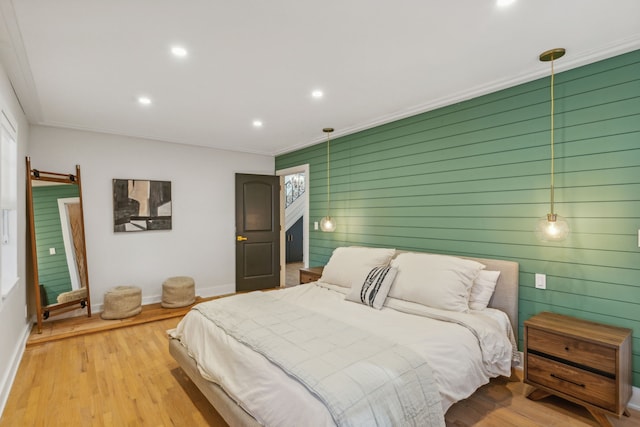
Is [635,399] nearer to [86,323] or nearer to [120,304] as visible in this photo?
[120,304]

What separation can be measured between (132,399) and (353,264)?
219 cm

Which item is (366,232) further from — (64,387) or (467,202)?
(64,387)

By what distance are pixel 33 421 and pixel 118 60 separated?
262 cm

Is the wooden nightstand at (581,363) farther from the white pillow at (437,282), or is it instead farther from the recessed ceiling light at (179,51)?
the recessed ceiling light at (179,51)

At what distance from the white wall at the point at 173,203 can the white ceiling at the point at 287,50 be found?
78 cm

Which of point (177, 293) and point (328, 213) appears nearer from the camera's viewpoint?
point (177, 293)

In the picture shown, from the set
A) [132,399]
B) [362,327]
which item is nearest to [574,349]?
[362,327]

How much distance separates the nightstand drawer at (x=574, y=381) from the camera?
2.00 metres

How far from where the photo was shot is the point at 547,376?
225cm

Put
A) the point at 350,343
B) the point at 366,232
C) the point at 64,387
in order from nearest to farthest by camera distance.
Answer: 1. the point at 350,343
2. the point at 64,387
3. the point at 366,232

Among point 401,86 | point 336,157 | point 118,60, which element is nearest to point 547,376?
point 401,86

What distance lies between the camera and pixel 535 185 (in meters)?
2.68

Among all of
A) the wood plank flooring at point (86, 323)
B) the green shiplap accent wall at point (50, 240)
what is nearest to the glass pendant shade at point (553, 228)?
the wood plank flooring at point (86, 323)

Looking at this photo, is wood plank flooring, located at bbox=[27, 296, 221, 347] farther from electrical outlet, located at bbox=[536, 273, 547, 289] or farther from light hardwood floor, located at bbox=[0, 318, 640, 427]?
electrical outlet, located at bbox=[536, 273, 547, 289]
